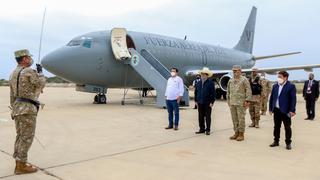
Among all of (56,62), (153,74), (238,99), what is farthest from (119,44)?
(238,99)

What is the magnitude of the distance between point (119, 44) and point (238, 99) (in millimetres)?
9011

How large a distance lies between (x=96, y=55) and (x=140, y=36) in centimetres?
327

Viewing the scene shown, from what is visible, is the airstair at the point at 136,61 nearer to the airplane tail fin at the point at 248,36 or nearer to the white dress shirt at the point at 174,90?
the white dress shirt at the point at 174,90

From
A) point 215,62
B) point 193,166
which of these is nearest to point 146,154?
point 193,166

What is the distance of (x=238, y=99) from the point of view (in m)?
7.98

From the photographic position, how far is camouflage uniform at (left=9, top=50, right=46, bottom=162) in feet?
16.6

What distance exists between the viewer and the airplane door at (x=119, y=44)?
51.9 feet

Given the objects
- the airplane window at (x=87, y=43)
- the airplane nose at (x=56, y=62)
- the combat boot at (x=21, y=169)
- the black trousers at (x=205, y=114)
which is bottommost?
the combat boot at (x=21, y=169)

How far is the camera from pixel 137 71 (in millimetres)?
16219

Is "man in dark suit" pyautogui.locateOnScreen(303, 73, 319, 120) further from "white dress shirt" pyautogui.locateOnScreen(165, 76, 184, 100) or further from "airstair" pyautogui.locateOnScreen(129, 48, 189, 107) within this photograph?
"white dress shirt" pyautogui.locateOnScreen(165, 76, 184, 100)

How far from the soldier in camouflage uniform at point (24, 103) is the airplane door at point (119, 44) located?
1064 cm

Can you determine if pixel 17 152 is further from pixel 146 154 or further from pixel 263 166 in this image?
pixel 263 166

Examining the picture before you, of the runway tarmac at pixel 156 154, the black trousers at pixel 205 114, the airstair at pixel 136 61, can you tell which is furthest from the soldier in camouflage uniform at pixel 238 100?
the airstair at pixel 136 61

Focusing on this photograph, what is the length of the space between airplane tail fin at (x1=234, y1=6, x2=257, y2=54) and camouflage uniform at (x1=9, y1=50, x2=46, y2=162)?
27674mm
